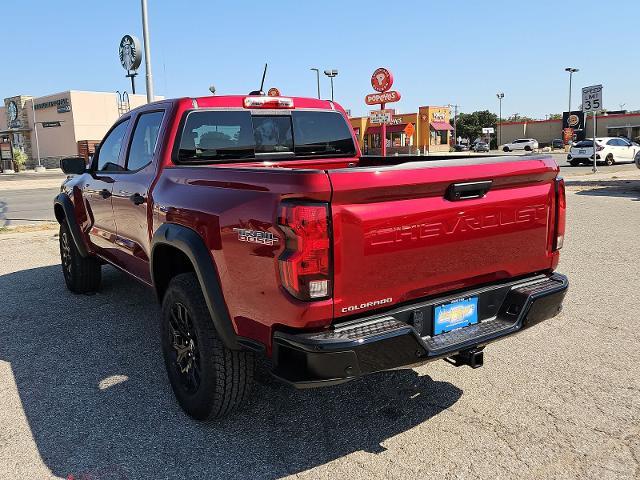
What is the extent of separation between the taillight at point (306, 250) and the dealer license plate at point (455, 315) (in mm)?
730

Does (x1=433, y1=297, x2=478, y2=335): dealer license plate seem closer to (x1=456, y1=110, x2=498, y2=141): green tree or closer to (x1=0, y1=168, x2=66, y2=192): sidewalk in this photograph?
(x1=0, y1=168, x2=66, y2=192): sidewalk

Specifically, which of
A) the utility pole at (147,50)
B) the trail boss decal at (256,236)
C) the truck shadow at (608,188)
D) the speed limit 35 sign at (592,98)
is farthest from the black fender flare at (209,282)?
the speed limit 35 sign at (592,98)

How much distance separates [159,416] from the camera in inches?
135

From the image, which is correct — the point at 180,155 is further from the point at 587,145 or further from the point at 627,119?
the point at 627,119

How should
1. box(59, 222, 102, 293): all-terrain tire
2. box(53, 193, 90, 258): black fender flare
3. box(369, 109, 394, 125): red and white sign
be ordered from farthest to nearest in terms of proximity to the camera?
box(369, 109, 394, 125): red and white sign → box(59, 222, 102, 293): all-terrain tire → box(53, 193, 90, 258): black fender flare

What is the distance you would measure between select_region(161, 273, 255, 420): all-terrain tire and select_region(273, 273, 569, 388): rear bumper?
1.90 ft

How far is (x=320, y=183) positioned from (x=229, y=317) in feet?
3.16

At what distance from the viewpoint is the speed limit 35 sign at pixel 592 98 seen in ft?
71.6

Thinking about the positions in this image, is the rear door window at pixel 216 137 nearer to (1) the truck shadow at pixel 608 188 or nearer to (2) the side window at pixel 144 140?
(2) the side window at pixel 144 140

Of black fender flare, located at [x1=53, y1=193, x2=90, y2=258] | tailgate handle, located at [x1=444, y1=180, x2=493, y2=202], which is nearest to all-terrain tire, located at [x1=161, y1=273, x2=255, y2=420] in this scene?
tailgate handle, located at [x1=444, y1=180, x2=493, y2=202]

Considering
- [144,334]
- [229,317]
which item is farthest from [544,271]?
[144,334]

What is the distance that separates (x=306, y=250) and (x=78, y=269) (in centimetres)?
451

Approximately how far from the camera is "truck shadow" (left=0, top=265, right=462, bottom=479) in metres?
2.95

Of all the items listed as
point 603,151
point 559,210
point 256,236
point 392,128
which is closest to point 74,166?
point 256,236
